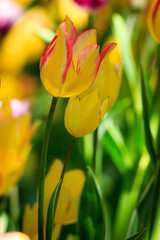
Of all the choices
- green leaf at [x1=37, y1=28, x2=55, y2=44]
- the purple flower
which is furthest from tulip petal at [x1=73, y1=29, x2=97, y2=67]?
the purple flower

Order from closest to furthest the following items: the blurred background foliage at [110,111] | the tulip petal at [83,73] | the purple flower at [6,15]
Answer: the tulip petal at [83,73], the blurred background foliage at [110,111], the purple flower at [6,15]

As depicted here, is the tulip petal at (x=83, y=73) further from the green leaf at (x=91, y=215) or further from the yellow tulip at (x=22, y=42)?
the yellow tulip at (x=22, y=42)

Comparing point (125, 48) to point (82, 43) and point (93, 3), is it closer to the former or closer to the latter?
point (93, 3)

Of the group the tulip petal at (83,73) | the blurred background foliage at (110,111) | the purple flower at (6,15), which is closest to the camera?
the tulip petal at (83,73)

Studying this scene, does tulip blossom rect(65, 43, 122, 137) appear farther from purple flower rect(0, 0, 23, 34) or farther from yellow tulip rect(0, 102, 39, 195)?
purple flower rect(0, 0, 23, 34)

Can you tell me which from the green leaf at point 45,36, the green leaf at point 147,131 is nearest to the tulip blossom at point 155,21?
the green leaf at point 147,131

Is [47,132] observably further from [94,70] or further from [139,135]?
[139,135]
